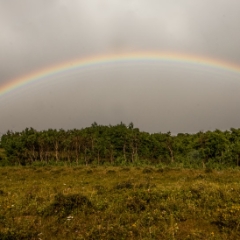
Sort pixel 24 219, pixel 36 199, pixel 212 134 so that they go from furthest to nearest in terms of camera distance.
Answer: pixel 212 134
pixel 36 199
pixel 24 219

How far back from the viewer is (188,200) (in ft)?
37.7

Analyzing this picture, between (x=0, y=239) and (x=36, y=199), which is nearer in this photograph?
(x=0, y=239)

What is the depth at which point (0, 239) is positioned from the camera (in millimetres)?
7895

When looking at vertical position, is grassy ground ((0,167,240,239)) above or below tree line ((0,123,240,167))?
below

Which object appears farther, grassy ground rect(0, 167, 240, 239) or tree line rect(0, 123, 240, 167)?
tree line rect(0, 123, 240, 167)

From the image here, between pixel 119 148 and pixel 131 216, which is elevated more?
pixel 119 148

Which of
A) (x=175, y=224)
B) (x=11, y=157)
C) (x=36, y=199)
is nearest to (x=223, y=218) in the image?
(x=175, y=224)

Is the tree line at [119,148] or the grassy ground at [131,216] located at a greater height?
the tree line at [119,148]

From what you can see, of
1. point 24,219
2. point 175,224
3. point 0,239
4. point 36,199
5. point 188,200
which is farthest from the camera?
point 36,199

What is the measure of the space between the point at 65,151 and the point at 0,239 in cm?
8259

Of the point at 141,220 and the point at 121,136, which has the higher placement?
the point at 121,136

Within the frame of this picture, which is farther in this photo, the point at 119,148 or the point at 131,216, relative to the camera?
the point at 119,148

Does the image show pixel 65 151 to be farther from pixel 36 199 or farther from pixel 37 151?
pixel 36 199

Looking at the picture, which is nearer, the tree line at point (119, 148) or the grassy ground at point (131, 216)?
the grassy ground at point (131, 216)
